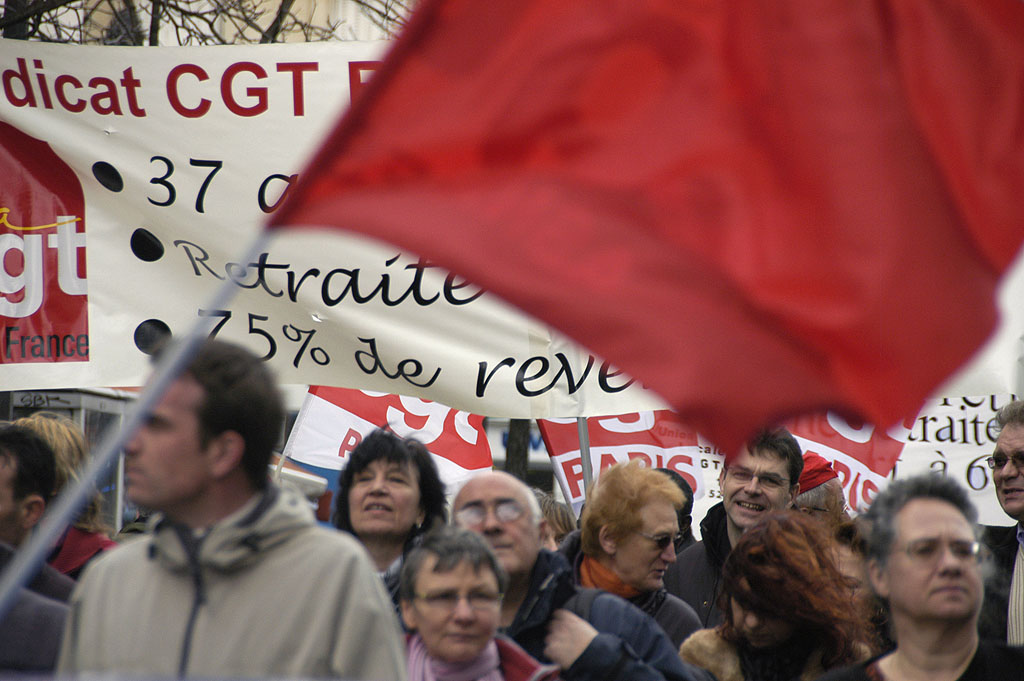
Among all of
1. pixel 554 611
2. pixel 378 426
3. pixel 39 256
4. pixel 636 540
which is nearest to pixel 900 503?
pixel 554 611

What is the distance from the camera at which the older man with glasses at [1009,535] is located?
409cm

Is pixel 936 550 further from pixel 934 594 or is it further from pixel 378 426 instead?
pixel 378 426

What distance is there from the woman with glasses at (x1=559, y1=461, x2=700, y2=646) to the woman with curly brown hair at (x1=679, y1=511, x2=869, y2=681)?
0.40 metres

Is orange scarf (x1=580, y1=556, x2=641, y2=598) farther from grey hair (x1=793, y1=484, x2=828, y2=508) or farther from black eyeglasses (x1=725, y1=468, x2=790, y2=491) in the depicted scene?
grey hair (x1=793, y1=484, x2=828, y2=508)

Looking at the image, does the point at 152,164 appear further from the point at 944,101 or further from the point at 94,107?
the point at 944,101

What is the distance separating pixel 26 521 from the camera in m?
3.47

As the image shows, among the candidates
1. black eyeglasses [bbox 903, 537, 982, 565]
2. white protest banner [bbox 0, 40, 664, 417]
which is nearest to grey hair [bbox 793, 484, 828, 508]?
white protest banner [bbox 0, 40, 664, 417]

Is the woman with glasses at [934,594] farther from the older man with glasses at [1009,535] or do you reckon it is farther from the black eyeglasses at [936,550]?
the older man with glasses at [1009,535]

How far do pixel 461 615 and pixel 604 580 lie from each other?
122 cm

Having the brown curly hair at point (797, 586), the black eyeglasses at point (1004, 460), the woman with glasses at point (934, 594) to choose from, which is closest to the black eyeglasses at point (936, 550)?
the woman with glasses at point (934, 594)

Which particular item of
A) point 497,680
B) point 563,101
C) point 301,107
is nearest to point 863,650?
point 497,680

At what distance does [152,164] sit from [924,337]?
353 centimetres

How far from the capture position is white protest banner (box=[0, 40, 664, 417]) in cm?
478

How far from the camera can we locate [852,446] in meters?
6.65
